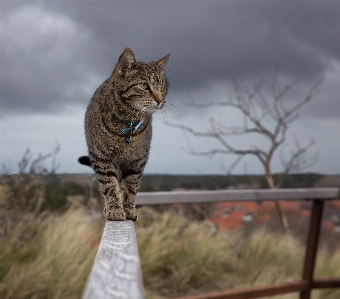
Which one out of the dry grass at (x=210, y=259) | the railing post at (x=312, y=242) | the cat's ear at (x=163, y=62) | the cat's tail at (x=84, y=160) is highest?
the cat's ear at (x=163, y=62)

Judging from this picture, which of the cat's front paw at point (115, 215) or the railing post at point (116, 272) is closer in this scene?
the railing post at point (116, 272)

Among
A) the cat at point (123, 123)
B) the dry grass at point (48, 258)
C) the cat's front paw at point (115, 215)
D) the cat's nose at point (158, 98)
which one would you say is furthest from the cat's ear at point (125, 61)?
the dry grass at point (48, 258)

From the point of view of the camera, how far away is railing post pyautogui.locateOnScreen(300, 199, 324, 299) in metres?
3.50

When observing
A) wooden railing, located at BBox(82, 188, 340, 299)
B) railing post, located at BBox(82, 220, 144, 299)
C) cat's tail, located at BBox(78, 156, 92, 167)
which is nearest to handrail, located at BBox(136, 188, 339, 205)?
wooden railing, located at BBox(82, 188, 340, 299)

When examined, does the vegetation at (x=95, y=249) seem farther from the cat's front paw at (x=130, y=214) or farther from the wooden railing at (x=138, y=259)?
the cat's front paw at (x=130, y=214)

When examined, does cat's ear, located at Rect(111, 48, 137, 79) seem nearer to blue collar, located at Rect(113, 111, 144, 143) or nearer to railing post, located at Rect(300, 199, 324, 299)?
blue collar, located at Rect(113, 111, 144, 143)

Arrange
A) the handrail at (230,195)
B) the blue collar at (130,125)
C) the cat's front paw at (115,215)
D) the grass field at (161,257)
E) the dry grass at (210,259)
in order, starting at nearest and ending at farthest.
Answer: the blue collar at (130,125) → the cat's front paw at (115,215) → the handrail at (230,195) → the grass field at (161,257) → the dry grass at (210,259)

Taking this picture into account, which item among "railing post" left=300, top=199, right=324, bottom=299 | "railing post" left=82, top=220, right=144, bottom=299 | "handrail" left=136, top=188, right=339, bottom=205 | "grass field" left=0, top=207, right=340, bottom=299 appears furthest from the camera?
"grass field" left=0, top=207, right=340, bottom=299

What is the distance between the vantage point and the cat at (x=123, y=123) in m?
1.33

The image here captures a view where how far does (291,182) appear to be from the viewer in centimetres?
673

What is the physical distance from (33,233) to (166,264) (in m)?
1.34

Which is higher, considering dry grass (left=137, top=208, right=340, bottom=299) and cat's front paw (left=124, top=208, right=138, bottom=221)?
cat's front paw (left=124, top=208, right=138, bottom=221)

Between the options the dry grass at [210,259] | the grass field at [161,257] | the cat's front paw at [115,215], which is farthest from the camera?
the dry grass at [210,259]

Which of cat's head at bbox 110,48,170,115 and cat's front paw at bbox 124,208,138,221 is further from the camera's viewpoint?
cat's front paw at bbox 124,208,138,221
